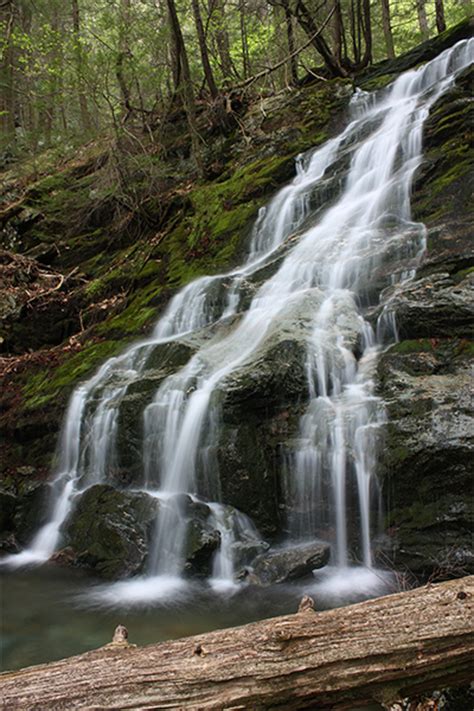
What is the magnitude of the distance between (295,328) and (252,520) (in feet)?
8.15

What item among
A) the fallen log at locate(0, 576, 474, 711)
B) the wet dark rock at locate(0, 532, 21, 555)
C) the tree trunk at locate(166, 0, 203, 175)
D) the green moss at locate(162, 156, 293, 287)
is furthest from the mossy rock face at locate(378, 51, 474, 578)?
the tree trunk at locate(166, 0, 203, 175)

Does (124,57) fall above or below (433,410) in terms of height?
above

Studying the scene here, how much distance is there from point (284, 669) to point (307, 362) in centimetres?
420

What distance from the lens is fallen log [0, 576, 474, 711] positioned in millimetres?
2088

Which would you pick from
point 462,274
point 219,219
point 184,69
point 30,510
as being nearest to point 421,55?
point 184,69

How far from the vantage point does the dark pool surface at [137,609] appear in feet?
14.2

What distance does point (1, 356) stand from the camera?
420 inches

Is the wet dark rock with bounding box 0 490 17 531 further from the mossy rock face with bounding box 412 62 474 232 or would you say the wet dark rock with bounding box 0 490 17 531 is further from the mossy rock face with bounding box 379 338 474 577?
the mossy rock face with bounding box 412 62 474 232

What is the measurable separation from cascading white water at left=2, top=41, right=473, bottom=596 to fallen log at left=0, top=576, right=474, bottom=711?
9.57ft

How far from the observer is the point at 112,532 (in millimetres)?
5789

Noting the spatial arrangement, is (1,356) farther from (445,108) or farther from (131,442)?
(445,108)

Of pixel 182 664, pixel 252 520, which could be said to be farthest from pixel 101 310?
pixel 182 664

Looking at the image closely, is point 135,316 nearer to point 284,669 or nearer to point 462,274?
point 462,274

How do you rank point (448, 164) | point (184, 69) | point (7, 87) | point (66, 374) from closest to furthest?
point (448, 164)
point (66, 374)
point (184, 69)
point (7, 87)
